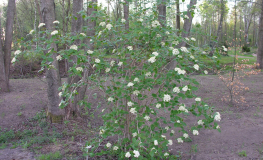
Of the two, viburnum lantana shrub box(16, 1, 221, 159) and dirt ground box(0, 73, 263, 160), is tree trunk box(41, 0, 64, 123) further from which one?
viburnum lantana shrub box(16, 1, 221, 159)

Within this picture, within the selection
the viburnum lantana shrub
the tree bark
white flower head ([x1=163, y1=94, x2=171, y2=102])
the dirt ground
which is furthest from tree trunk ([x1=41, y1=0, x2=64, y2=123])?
white flower head ([x1=163, y1=94, x2=171, y2=102])

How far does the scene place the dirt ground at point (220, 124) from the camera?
344cm

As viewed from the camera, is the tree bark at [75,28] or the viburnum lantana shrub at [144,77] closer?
the viburnum lantana shrub at [144,77]

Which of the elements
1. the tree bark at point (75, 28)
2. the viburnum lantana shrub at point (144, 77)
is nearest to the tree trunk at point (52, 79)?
the tree bark at point (75, 28)

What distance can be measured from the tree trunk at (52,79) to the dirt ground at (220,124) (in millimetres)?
814

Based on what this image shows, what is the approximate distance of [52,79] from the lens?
476cm

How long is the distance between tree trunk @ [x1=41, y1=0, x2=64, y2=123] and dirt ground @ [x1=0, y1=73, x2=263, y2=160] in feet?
2.67

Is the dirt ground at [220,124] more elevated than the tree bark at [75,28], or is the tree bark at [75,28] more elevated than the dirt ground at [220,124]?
the tree bark at [75,28]

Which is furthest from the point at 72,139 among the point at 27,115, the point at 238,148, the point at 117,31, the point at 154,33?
the point at 238,148

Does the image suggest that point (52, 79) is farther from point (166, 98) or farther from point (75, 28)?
point (166, 98)

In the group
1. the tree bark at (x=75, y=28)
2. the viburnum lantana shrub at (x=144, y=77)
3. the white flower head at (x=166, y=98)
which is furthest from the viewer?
the tree bark at (x=75, y=28)

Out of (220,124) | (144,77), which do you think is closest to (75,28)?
(144,77)

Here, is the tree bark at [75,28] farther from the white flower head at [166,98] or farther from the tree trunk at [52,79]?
the white flower head at [166,98]

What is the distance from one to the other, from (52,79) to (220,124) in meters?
3.90
